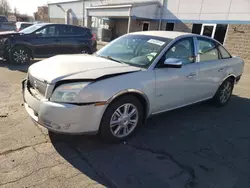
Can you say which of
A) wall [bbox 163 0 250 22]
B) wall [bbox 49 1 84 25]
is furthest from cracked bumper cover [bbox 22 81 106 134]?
wall [bbox 49 1 84 25]

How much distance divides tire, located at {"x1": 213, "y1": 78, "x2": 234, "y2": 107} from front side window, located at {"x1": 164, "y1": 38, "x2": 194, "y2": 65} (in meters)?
1.43

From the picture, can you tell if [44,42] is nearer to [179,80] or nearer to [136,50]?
[136,50]

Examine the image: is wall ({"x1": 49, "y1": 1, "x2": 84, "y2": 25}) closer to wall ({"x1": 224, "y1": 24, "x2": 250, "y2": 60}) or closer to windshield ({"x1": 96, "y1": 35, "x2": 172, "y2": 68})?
wall ({"x1": 224, "y1": 24, "x2": 250, "y2": 60})

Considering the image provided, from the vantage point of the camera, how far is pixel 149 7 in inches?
755

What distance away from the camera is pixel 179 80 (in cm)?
356

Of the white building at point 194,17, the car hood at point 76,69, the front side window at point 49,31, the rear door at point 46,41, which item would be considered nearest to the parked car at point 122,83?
the car hood at point 76,69

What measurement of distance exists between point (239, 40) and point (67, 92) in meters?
15.7

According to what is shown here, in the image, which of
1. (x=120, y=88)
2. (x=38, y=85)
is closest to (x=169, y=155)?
(x=120, y=88)

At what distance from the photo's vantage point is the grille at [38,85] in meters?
2.73

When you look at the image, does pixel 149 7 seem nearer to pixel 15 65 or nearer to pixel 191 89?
pixel 15 65

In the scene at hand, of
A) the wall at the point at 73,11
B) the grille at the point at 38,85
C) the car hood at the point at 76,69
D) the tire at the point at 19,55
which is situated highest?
the wall at the point at 73,11

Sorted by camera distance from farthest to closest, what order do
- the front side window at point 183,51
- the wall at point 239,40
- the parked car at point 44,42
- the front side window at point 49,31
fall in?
1. the wall at point 239,40
2. the front side window at point 49,31
3. the parked car at point 44,42
4. the front side window at point 183,51

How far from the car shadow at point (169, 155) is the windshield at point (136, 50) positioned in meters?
1.20

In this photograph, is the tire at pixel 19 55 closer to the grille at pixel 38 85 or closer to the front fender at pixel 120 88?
the grille at pixel 38 85
